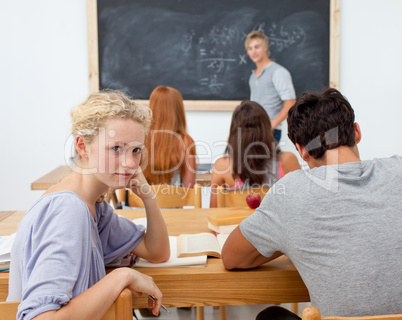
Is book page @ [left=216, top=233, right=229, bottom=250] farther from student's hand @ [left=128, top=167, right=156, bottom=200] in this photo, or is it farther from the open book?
student's hand @ [left=128, top=167, right=156, bottom=200]

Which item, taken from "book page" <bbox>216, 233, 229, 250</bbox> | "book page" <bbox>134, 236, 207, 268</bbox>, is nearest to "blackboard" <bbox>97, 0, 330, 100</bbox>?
"book page" <bbox>216, 233, 229, 250</bbox>

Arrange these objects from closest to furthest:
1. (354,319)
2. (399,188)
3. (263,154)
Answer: (354,319) < (399,188) < (263,154)

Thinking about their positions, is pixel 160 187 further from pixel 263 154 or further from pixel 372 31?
pixel 372 31

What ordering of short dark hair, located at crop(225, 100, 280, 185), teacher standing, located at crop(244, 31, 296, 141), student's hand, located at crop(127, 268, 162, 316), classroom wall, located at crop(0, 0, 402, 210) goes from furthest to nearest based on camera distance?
1. classroom wall, located at crop(0, 0, 402, 210)
2. teacher standing, located at crop(244, 31, 296, 141)
3. short dark hair, located at crop(225, 100, 280, 185)
4. student's hand, located at crop(127, 268, 162, 316)

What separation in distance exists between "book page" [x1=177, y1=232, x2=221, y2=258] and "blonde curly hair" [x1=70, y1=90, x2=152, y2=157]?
1.37 ft

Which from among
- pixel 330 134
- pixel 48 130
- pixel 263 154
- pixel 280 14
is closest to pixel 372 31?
pixel 280 14

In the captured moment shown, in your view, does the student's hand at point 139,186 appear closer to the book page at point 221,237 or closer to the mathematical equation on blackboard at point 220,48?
the book page at point 221,237

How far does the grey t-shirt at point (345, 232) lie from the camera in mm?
1019

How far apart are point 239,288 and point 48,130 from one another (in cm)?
347

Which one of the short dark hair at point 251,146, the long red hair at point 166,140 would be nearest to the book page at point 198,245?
the short dark hair at point 251,146

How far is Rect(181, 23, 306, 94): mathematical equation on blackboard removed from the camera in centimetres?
425

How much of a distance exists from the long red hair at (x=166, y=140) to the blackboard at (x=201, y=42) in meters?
1.75

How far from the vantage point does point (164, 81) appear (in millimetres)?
4262

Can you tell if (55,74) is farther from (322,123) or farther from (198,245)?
(322,123)
